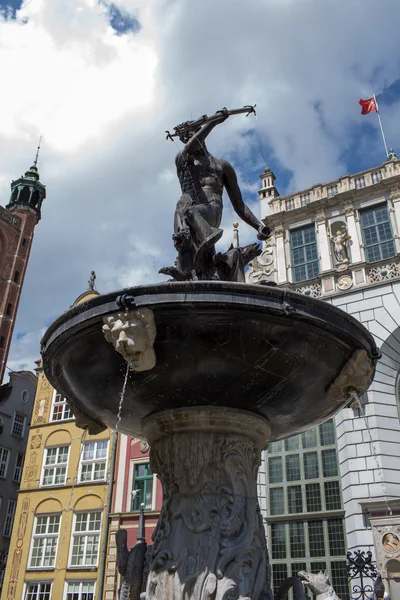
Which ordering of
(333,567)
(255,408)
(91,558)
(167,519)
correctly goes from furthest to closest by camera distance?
1. (91,558)
2. (333,567)
3. (255,408)
4. (167,519)

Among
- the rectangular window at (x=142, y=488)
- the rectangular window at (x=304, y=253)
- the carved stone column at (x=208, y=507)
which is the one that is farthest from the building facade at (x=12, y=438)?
the carved stone column at (x=208, y=507)

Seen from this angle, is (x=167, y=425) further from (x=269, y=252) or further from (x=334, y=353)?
(x=269, y=252)

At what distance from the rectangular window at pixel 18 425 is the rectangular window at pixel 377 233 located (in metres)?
29.3

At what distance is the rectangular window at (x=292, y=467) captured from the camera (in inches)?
782

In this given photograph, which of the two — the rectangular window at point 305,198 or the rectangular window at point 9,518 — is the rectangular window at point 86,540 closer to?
the rectangular window at point 9,518

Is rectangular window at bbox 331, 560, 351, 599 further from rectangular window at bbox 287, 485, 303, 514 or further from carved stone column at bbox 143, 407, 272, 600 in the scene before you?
carved stone column at bbox 143, 407, 272, 600

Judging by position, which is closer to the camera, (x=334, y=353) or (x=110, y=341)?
(x=110, y=341)

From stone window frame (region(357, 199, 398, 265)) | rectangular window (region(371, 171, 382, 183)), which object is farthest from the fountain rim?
rectangular window (region(371, 171, 382, 183))

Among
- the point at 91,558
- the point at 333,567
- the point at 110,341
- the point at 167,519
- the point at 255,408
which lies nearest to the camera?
the point at 110,341

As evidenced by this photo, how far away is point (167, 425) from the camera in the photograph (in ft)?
18.7

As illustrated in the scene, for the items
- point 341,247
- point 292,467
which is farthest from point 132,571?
point 341,247

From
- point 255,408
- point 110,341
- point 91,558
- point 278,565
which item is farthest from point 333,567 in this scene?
point 110,341

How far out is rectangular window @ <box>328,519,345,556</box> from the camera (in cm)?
1792

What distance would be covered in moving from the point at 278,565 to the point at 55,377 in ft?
51.3
